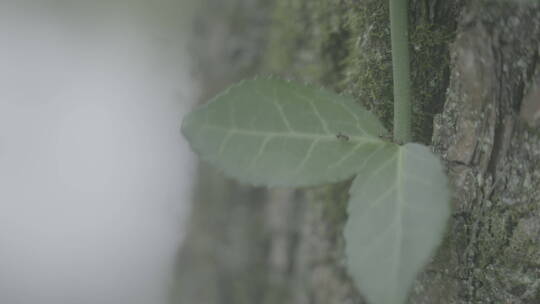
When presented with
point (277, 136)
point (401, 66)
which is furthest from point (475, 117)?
point (277, 136)

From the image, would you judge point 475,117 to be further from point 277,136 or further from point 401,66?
point 277,136

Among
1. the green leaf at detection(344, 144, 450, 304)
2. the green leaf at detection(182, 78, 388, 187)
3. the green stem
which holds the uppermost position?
the green stem

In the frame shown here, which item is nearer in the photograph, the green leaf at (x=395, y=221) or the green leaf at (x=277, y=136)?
the green leaf at (x=395, y=221)

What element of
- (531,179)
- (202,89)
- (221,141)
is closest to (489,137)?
(531,179)

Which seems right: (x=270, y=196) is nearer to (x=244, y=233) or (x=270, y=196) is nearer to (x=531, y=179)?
(x=244, y=233)

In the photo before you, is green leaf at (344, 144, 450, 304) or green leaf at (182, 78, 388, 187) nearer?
green leaf at (344, 144, 450, 304)

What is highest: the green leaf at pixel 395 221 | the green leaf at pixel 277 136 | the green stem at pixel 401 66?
the green stem at pixel 401 66
